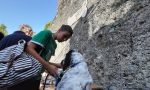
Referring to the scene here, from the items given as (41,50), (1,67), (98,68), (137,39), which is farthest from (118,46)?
(1,67)

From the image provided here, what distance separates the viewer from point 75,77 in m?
2.40

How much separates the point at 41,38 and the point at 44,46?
0.29 feet

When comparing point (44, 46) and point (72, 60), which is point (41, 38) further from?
point (72, 60)

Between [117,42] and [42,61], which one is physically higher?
[42,61]

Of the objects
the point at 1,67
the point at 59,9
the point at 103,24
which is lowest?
the point at 59,9

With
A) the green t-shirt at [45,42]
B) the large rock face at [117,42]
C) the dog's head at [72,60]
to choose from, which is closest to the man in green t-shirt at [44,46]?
the green t-shirt at [45,42]

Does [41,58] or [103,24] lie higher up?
[41,58]

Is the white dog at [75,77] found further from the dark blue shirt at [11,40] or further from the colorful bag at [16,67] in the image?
the dark blue shirt at [11,40]

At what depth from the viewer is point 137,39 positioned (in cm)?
378

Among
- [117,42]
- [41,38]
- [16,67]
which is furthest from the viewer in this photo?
[117,42]

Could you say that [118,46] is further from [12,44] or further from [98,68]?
[12,44]

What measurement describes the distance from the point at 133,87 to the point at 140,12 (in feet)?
3.28

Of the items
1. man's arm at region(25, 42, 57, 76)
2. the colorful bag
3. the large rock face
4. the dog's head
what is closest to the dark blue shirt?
the colorful bag

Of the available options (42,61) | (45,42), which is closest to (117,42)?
(45,42)
